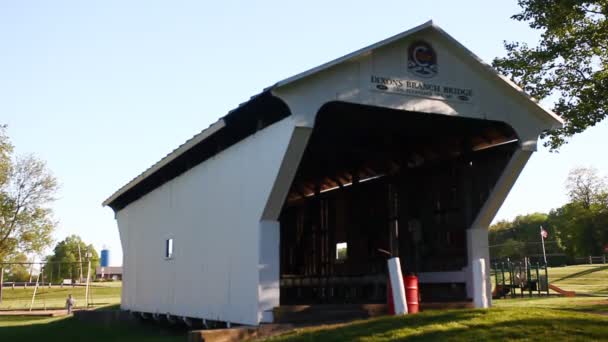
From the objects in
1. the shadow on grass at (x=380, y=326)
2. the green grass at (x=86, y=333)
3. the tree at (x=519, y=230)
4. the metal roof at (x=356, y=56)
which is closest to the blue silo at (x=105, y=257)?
the green grass at (x=86, y=333)

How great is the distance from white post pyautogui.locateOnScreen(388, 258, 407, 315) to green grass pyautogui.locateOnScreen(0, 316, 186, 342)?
6.19 meters

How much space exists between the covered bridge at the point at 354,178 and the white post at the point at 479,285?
0.04 metres

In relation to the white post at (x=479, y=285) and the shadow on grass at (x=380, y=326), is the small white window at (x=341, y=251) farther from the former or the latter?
the shadow on grass at (x=380, y=326)

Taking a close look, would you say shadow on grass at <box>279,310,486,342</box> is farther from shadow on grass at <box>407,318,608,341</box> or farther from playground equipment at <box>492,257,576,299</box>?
playground equipment at <box>492,257,576,299</box>

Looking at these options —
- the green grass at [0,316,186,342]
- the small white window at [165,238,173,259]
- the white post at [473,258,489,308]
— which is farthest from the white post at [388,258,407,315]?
the small white window at [165,238,173,259]

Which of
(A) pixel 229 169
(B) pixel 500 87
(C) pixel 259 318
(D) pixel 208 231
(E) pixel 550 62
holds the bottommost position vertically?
(C) pixel 259 318

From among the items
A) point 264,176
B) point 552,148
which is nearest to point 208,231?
point 264,176

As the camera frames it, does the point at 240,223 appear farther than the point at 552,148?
No

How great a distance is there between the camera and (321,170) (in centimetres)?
1972

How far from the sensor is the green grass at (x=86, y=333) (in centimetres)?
1717

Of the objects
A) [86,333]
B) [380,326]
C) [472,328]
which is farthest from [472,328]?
[86,333]

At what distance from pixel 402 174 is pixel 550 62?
21.8ft

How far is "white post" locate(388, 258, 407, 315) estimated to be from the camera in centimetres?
1056

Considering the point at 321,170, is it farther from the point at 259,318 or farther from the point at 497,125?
the point at 259,318
